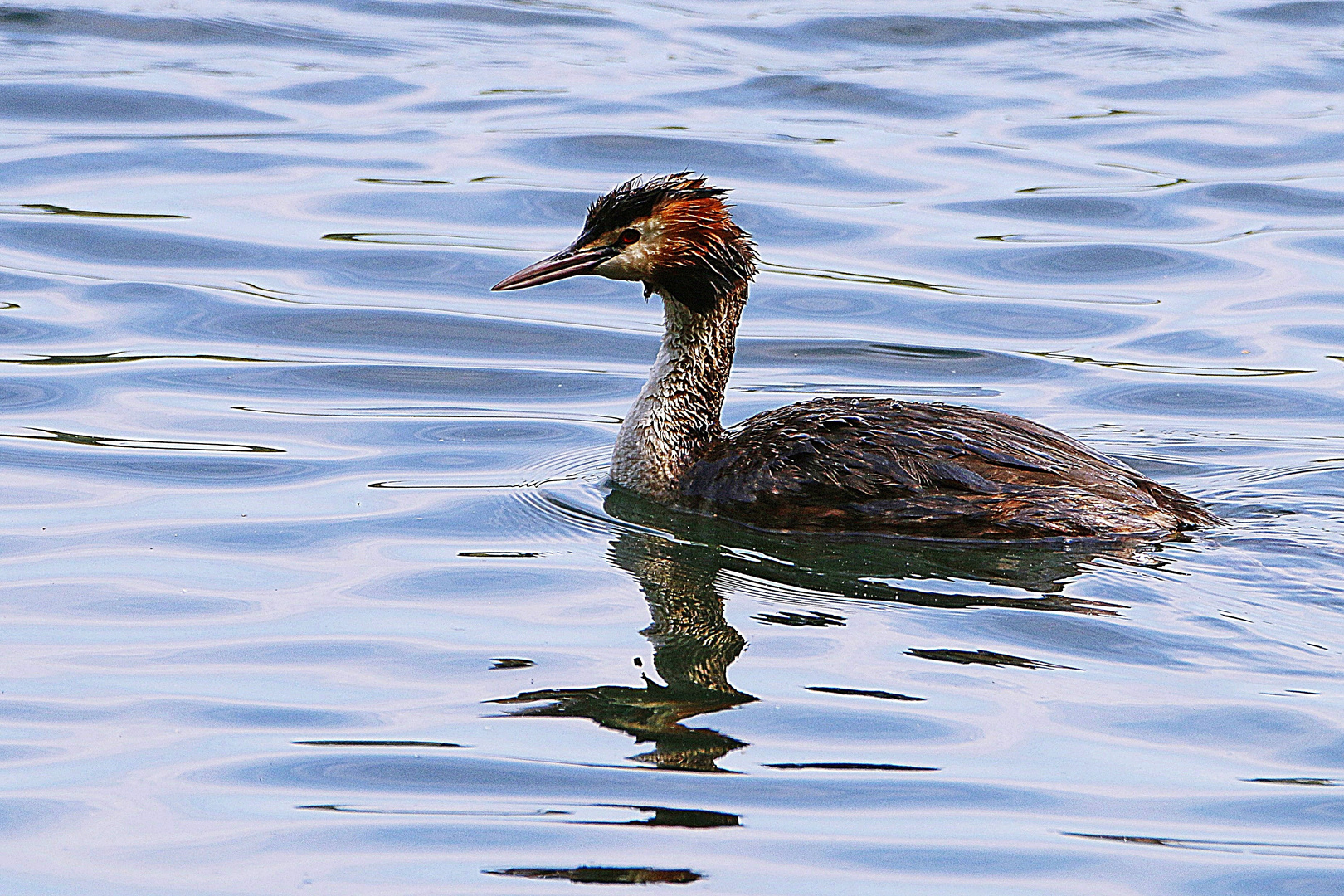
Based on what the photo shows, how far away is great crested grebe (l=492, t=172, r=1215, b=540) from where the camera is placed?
23.2ft

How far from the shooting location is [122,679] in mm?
5820

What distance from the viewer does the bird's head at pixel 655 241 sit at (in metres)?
7.82

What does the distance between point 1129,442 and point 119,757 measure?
15.9ft

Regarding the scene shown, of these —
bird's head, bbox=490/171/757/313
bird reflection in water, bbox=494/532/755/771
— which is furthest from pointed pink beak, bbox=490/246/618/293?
bird reflection in water, bbox=494/532/755/771

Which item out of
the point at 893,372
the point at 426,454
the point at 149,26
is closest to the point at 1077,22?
the point at 149,26

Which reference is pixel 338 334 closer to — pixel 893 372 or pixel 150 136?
pixel 893 372

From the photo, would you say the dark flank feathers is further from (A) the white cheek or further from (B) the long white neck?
(A) the white cheek

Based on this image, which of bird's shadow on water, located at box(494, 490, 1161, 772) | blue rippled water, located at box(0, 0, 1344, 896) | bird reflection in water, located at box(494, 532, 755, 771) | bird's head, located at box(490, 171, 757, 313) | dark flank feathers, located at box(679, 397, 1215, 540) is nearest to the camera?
blue rippled water, located at box(0, 0, 1344, 896)

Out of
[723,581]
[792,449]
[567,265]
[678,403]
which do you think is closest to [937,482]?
[792,449]

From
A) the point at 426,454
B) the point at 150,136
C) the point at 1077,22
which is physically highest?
the point at 1077,22

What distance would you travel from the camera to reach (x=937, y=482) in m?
7.12

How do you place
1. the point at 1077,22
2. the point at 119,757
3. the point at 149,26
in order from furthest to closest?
the point at 1077,22 → the point at 149,26 → the point at 119,757

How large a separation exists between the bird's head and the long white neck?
0.17 metres

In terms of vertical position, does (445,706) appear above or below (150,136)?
below
